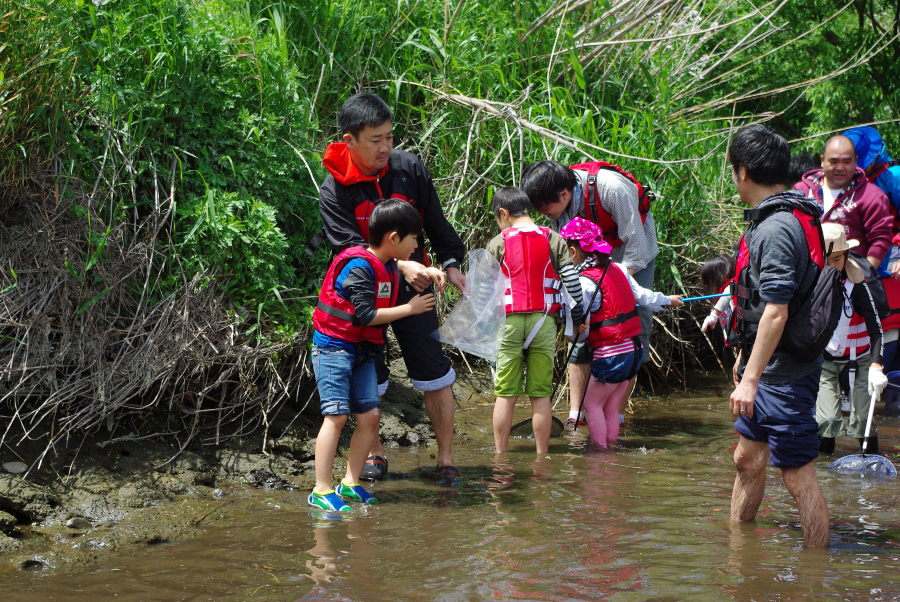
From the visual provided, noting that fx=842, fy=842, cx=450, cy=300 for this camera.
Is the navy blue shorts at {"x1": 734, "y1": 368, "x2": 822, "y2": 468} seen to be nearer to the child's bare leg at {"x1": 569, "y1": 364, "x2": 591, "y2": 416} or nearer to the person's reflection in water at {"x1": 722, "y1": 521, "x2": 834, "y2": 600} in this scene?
the person's reflection in water at {"x1": 722, "y1": 521, "x2": 834, "y2": 600}

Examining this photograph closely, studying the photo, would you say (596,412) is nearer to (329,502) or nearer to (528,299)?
(528,299)

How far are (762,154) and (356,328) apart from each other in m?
2.00

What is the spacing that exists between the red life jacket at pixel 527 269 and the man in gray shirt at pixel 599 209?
1.21 ft

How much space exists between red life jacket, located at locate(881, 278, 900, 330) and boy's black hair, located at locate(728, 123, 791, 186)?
10.2 feet

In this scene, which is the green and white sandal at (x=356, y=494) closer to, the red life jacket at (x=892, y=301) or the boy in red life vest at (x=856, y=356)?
the boy in red life vest at (x=856, y=356)

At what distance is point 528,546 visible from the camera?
3545 millimetres

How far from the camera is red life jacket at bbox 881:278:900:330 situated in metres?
6.05

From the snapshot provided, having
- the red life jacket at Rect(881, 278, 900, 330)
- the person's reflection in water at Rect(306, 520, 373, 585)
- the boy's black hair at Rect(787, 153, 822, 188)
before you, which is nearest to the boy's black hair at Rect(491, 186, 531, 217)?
the person's reflection in water at Rect(306, 520, 373, 585)

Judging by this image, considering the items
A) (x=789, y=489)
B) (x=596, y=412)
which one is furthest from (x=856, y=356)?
(x=789, y=489)

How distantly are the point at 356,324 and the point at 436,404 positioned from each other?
0.74 m

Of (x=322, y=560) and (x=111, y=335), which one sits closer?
(x=322, y=560)

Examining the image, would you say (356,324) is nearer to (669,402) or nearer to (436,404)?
(436,404)

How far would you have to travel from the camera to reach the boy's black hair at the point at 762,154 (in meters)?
3.43

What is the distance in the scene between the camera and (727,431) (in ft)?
19.4
